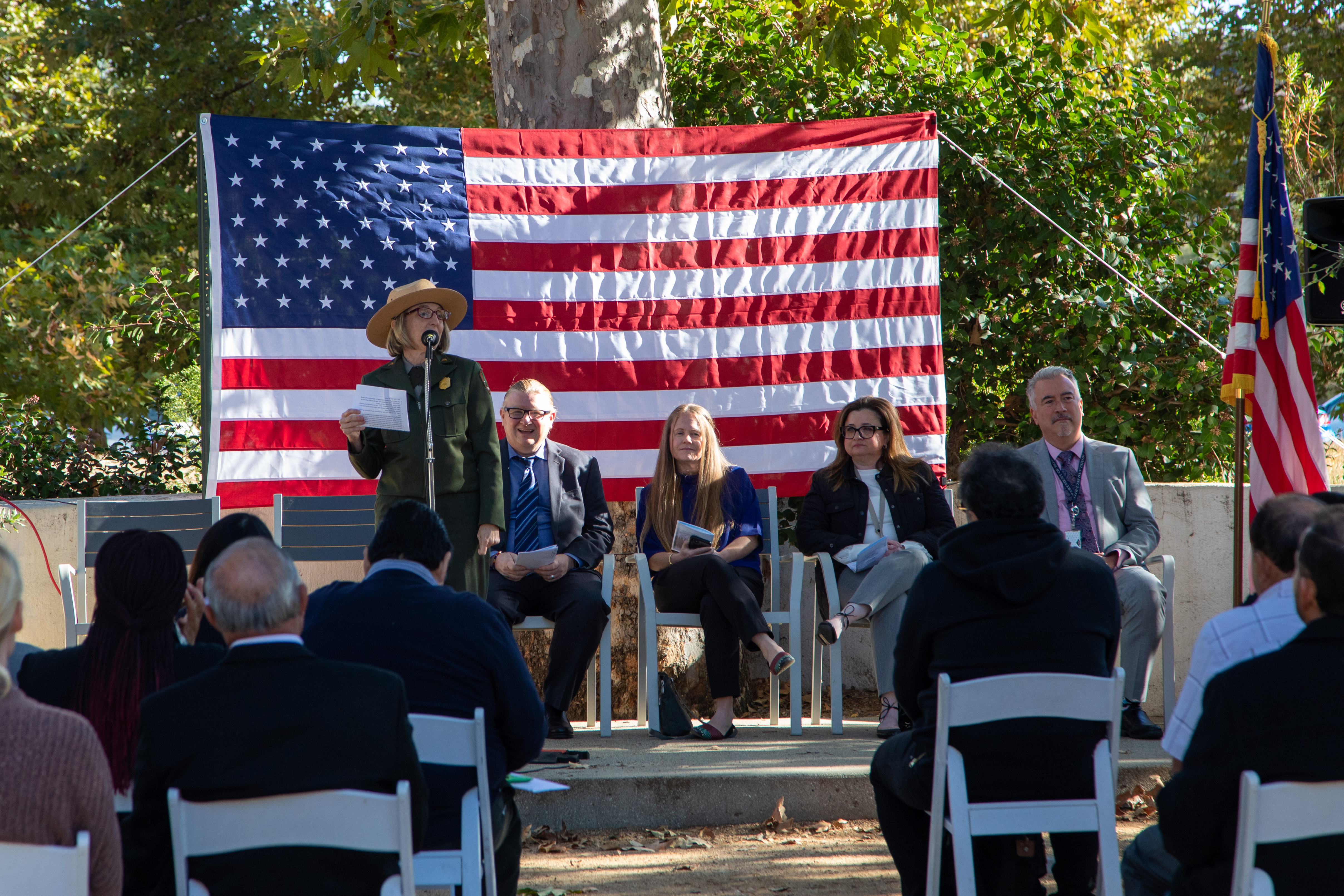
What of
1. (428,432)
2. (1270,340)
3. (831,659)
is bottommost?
(831,659)

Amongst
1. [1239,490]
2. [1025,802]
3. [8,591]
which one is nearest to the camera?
[8,591]

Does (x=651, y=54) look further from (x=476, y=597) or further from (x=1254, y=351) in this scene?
(x=476, y=597)

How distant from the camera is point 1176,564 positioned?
18.9ft

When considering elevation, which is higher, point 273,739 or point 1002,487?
point 1002,487

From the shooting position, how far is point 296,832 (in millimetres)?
2061

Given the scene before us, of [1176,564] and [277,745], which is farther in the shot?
[1176,564]

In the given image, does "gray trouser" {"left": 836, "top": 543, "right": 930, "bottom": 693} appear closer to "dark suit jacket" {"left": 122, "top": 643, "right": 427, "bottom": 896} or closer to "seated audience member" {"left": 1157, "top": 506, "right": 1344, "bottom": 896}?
"seated audience member" {"left": 1157, "top": 506, "right": 1344, "bottom": 896}

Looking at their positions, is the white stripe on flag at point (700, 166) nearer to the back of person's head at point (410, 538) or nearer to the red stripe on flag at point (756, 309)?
the red stripe on flag at point (756, 309)

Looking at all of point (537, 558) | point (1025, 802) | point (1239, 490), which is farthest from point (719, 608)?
point (1025, 802)

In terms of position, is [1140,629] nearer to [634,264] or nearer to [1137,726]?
[1137,726]

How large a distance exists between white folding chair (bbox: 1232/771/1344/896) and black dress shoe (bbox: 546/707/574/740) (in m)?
3.16

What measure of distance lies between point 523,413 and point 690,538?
2.97 feet

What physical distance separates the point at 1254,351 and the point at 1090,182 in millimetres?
2716

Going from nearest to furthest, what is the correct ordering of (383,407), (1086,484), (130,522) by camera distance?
(383,407) → (1086,484) → (130,522)
